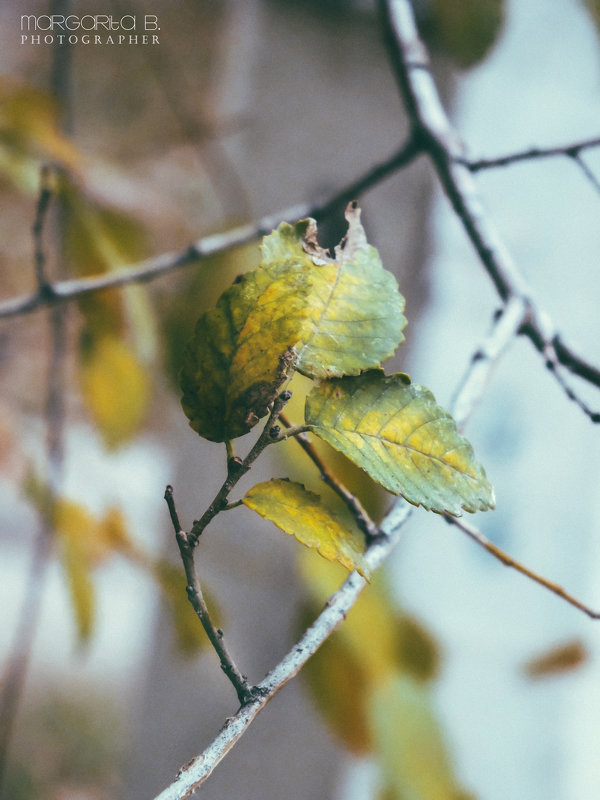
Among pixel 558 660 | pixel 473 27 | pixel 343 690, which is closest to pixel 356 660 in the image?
pixel 343 690

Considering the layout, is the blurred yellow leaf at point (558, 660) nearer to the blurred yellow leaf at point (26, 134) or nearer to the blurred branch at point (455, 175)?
the blurred branch at point (455, 175)

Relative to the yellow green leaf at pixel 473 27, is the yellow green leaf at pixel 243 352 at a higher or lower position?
lower

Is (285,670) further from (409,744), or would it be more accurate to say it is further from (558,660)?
(558,660)

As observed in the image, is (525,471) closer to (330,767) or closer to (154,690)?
(330,767)

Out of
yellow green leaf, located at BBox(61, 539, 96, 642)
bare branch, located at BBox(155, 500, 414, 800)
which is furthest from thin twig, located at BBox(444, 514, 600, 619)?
yellow green leaf, located at BBox(61, 539, 96, 642)

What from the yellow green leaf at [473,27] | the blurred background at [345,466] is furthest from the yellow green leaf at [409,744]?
the yellow green leaf at [473,27]

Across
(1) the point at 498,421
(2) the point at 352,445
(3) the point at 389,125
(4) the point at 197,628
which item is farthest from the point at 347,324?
(3) the point at 389,125

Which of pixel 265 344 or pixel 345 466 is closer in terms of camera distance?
pixel 265 344
